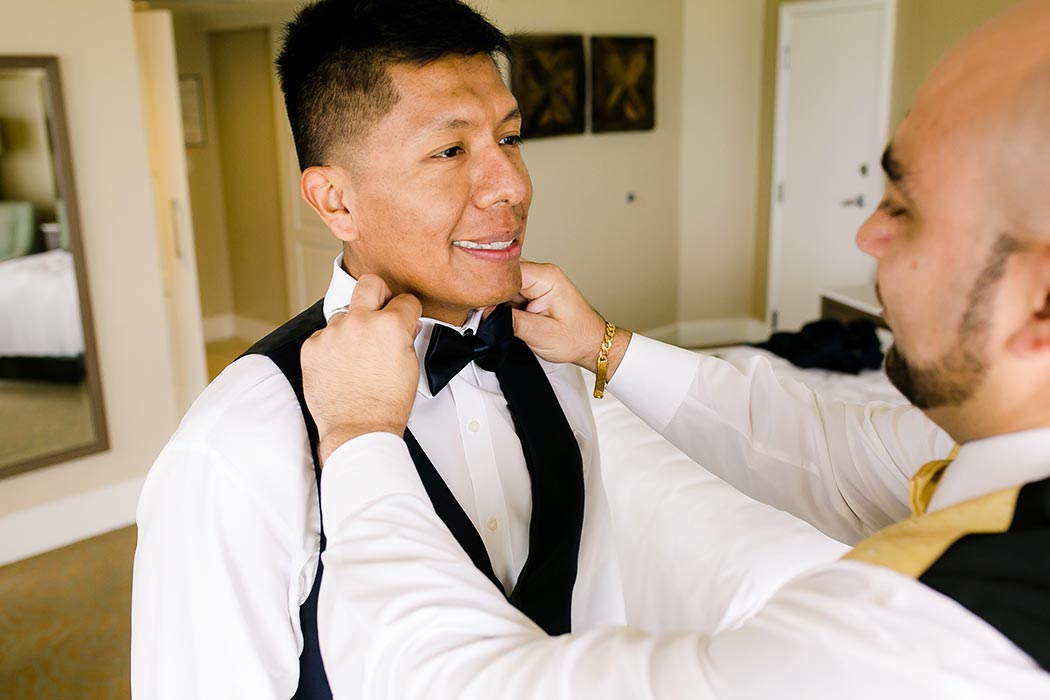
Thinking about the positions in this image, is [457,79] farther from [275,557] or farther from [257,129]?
[257,129]

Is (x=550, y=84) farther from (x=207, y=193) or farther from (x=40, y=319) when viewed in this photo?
(x=40, y=319)

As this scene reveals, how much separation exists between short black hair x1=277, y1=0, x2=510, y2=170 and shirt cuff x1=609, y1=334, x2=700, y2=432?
57cm

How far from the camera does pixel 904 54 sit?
556 cm

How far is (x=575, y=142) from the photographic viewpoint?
596cm

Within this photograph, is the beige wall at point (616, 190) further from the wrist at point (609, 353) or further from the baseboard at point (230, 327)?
the wrist at point (609, 353)

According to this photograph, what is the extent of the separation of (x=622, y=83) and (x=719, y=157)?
107cm

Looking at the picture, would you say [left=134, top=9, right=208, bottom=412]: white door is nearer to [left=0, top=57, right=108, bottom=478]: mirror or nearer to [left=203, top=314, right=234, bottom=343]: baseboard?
[left=0, top=57, right=108, bottom=478]: mirror

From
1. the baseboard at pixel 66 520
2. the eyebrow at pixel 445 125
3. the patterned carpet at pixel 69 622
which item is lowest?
the patterned carpet at pixel 69 622

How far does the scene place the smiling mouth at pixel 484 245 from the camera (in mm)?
1365

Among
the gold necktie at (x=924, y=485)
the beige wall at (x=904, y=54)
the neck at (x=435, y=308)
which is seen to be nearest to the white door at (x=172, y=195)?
the neck at (x=435, y=308)

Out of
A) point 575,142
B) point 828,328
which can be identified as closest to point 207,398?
point 828,328

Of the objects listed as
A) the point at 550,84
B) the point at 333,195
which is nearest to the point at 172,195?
the point at 550,84

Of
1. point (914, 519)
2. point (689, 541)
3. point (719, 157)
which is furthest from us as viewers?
point (719, 157)

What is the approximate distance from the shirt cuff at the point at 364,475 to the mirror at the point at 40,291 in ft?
9.91
